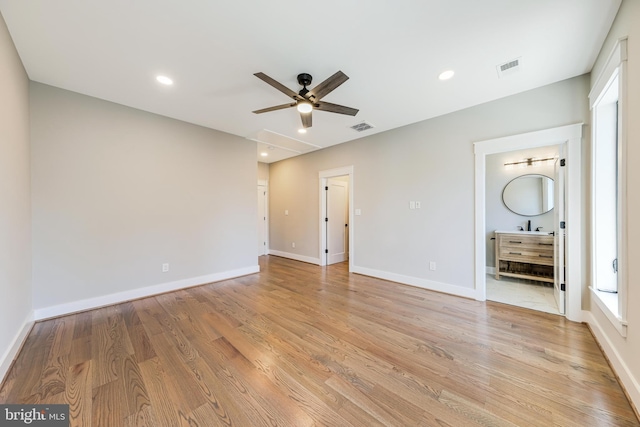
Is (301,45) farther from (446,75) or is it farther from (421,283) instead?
(421,283)

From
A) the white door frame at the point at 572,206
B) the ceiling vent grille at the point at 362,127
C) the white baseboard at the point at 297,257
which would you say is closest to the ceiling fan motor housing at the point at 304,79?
the ceiling vent grille at the point at 362,127

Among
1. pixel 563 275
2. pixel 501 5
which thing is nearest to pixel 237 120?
pixel 501 5

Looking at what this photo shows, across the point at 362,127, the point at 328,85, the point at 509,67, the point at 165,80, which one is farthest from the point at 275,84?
the point at 509,67

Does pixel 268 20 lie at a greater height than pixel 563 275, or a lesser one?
greater

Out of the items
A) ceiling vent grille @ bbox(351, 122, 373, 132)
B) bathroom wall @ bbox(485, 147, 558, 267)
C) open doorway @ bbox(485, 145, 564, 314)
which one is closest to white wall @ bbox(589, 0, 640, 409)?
open doorway @ bbox(485, 145, 564, 314)

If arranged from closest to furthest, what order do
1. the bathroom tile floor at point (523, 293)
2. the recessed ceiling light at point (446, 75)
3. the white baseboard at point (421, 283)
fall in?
the recessed ceiling light at point (446, 75) < the bathroom tile floor at point (523, 293) < the white baseboard at point (421, 283)

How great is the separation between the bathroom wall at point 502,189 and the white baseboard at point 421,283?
72.2 inches

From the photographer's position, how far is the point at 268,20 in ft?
5.84

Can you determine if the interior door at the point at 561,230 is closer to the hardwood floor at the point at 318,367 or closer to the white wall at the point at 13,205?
the hardwood floor at the point at 318,367

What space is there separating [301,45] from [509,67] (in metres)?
2.09

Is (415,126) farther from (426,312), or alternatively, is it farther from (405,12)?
(426,312)

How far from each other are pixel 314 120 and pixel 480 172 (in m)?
2.47

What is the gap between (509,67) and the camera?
92.6 inches

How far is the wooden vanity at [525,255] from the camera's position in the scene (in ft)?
12.1
